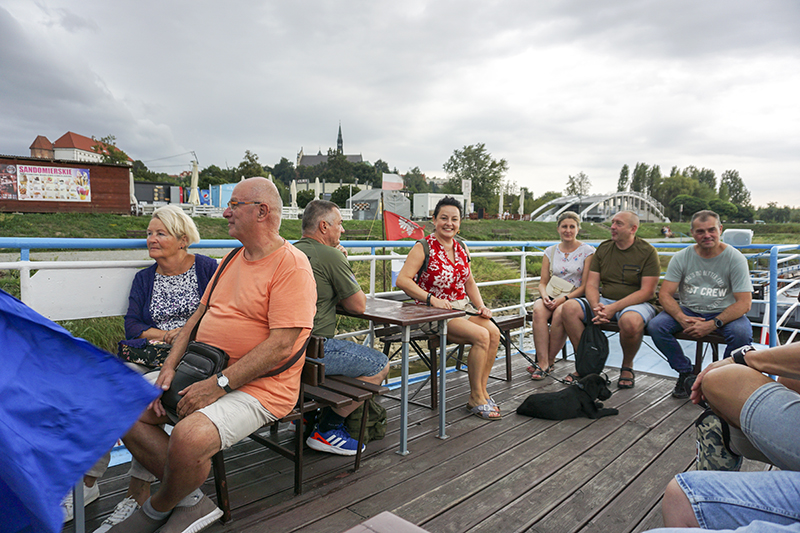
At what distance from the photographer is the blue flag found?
2.27ft

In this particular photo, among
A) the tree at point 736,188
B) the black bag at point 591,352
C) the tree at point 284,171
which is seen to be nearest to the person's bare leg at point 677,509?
the black bag at point 591,352

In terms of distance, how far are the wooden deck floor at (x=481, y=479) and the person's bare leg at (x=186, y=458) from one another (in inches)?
10.8

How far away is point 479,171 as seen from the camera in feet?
204

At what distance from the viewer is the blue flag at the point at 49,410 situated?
69 centimetres

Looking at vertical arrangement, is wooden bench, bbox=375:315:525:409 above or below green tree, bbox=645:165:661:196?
below

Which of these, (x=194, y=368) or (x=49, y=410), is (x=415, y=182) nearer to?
(x=194, y=368)

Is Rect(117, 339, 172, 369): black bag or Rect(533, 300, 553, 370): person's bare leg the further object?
Rect(533, 300, 553, 370): person's bare leg

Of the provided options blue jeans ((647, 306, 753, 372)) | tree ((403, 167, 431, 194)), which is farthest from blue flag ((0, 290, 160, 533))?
tree ((403, 167, 431, 194))

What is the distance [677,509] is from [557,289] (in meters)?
3.24

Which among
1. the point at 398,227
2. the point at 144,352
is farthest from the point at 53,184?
the point at 144,352

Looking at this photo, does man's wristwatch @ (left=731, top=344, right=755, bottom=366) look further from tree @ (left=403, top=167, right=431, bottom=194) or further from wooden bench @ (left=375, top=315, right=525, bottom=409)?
tree @ (left=403, top=167, right=431, bottom=194)

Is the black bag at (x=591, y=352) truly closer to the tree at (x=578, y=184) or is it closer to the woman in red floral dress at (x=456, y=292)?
the woman in red floral dress at (x=456, y=292)

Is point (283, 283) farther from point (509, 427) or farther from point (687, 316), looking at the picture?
point (687, 316)

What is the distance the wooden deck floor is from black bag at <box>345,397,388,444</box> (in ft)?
0.18
